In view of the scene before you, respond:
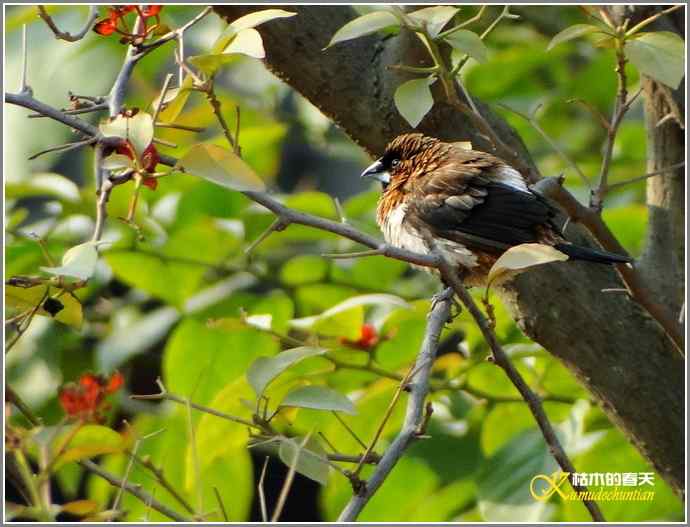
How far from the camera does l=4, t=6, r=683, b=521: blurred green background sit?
299cm

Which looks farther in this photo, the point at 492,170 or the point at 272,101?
the point at 272,101

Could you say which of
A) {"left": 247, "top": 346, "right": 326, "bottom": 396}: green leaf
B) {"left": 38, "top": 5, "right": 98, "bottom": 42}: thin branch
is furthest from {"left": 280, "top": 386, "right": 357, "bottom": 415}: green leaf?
{"left": 38, "top": 5, "right": 98, "bottom": 42}: thin branch

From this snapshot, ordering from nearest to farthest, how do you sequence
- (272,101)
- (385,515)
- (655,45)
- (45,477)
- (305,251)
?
(45,477)
(655,45)
(385,515)
(305,251)
(272,101)

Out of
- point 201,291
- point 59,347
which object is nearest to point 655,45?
point 201,291

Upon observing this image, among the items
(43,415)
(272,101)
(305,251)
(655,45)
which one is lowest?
(43,415)

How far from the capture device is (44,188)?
3400mm

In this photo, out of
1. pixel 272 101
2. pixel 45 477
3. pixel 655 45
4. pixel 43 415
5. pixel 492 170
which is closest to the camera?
pixel 45 477

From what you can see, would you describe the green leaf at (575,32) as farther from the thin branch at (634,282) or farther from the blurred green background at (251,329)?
the blurred green background at (251,329)

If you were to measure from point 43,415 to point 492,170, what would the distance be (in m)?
1.95

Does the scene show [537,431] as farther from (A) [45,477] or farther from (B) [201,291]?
(A) [45,477]

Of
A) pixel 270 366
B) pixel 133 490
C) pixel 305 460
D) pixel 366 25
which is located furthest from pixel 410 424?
pixel 366 25

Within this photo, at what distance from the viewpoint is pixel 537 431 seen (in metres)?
3.00

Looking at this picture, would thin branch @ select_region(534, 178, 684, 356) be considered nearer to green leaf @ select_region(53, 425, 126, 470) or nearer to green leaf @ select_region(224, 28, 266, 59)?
green leaf @ select_region(224, 28, 266, 59)

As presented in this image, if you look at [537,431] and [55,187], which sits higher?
[55,187]
